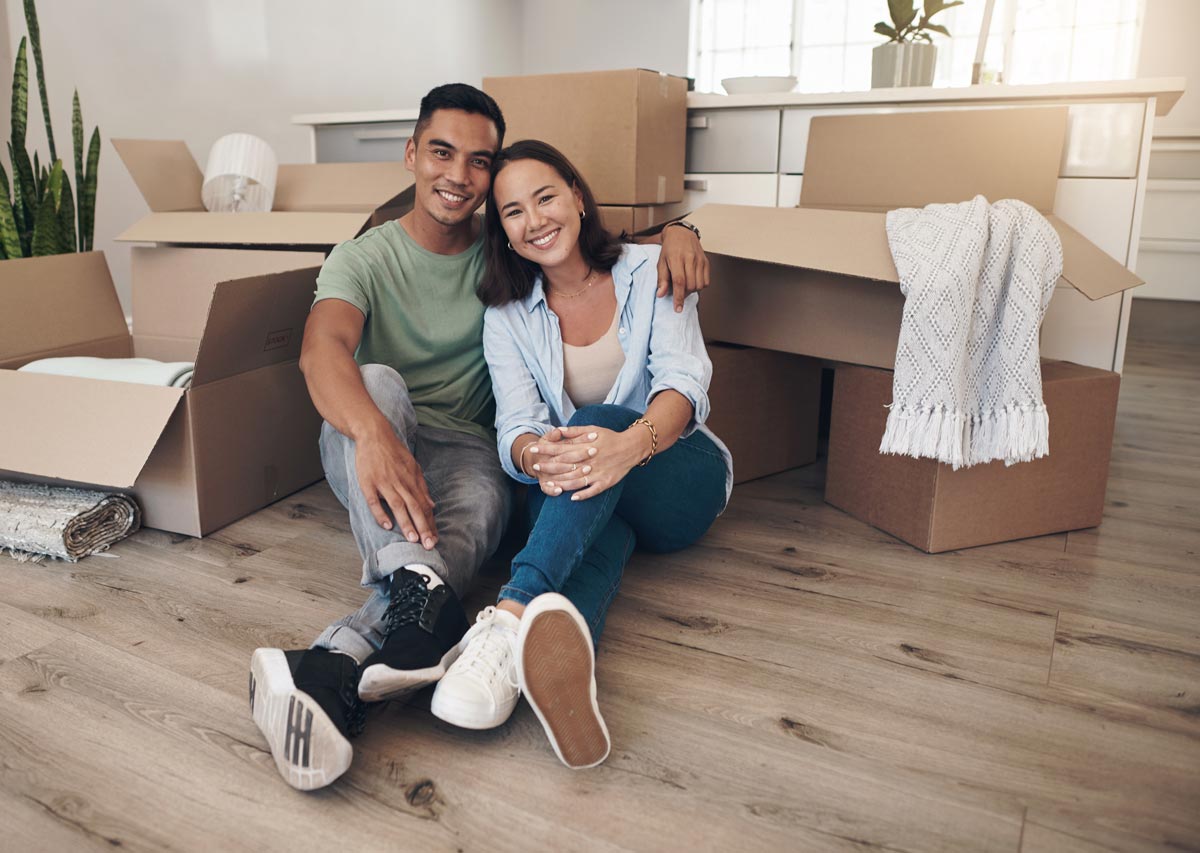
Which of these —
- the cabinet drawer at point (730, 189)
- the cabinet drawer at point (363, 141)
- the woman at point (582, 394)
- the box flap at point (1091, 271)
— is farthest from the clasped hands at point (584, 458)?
the cabinet drawer at point (363, 141)

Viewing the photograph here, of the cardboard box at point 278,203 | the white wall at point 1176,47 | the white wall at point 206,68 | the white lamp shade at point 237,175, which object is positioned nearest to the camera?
the cardboard box at point 278,203

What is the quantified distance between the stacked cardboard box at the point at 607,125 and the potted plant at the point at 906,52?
1.69 ft

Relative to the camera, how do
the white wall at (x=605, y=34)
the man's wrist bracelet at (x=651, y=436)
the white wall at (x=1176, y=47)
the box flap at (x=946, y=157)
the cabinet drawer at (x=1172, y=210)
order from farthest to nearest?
the white wall at (x=605, y=34) → the white wall at (x=1176, y=47) → the cabinet drawer at (x=1172, y=210) → the box flap at (x=946, y=157) → the man's wrist bracelet at (x=651, y=436)

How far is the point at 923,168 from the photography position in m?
1.80

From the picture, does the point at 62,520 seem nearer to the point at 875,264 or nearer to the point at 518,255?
the point at 518,255

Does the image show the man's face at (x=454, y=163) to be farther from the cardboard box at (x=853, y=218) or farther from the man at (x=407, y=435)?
the cardboard box at (x=853, y=218)

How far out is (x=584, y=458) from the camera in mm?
1135

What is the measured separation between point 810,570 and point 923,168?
2.86ft

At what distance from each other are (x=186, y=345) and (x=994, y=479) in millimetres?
1646

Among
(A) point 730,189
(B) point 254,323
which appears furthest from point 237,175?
(A) point 730,189

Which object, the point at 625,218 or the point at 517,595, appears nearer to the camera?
the point at 517,595

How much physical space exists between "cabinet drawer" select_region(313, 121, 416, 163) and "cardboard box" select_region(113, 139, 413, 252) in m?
0.41

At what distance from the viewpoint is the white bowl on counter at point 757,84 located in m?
2.24

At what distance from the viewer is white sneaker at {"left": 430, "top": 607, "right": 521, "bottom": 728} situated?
3.15ft
